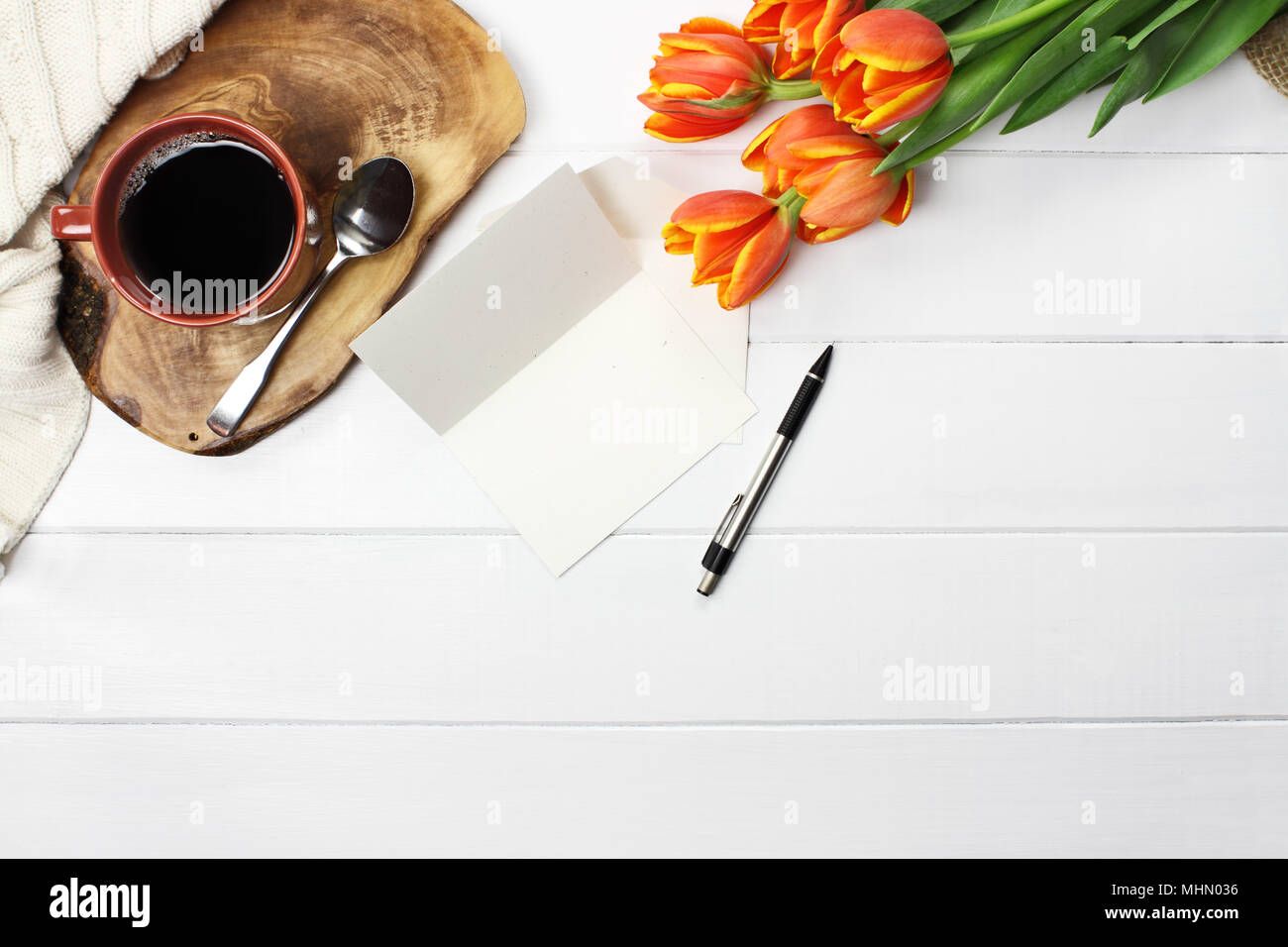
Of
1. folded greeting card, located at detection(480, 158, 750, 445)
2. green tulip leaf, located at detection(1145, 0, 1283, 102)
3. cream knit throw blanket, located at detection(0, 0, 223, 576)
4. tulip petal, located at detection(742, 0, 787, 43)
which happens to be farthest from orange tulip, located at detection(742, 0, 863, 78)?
cream knit throw blanket, located at detection(0, 0, 223, 576)

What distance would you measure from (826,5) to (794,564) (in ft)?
1.06

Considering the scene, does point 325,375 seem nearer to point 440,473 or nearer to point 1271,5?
point 440,473

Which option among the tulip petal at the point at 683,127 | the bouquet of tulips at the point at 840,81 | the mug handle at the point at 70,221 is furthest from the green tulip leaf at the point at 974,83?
the mug handle at the point at 70,221

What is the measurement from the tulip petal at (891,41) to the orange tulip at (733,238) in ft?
0.33

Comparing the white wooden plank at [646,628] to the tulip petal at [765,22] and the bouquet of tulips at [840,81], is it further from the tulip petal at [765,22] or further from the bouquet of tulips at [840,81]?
the tulip petal at [765,22]

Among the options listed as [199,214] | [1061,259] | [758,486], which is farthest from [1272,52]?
[199,214]

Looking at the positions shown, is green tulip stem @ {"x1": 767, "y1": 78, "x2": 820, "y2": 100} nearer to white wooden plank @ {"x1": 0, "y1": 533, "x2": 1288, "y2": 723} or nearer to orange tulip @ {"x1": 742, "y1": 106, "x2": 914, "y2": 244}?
orange tulip @ {"x1": 742, "y1": 106, "x2": 914, "y2": 244}

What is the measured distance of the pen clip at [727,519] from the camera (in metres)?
0.56

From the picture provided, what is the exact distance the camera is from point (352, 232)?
20.0 inches

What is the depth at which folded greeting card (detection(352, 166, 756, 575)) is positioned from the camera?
21.4 inches

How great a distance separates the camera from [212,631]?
0.57 m

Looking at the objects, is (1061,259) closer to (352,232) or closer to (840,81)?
(840,81)

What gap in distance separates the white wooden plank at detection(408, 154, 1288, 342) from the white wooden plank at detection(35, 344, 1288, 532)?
0.06 ft

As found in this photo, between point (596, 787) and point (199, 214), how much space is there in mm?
422
